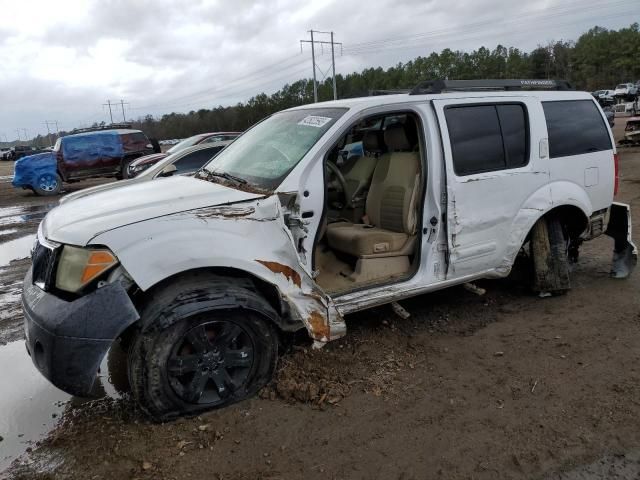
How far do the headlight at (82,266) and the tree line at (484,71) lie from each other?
69.3 meters

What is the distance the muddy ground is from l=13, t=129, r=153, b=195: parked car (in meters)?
14.8

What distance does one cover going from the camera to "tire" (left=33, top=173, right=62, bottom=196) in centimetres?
1683

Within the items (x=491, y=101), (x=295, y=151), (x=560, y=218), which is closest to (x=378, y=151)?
(x=491, y=101)

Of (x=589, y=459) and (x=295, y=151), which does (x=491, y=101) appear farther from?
(x=589, y=459)

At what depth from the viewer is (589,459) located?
2.67 m

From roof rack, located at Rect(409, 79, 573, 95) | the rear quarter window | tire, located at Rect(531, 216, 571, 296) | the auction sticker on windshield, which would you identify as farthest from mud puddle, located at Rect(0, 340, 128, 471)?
the rear quarter window

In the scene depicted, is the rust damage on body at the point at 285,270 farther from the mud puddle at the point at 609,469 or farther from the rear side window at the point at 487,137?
the mud puddle at the point at 609,469

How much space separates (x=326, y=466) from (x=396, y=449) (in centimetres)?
40

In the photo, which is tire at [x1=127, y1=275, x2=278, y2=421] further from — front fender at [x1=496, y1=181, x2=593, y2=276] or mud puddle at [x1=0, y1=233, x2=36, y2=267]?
mud puddle at [x1=0, y1=233, x2=36, y2=267]

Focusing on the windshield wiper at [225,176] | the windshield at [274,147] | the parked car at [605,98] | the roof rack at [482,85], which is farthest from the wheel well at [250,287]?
the parked car at [605,98]

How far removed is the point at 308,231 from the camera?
3463 millimetres

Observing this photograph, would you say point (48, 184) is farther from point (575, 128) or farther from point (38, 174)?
point (575, 128)

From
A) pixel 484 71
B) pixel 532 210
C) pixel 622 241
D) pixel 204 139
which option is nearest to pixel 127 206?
pixel 532 210

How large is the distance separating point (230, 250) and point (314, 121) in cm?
133
